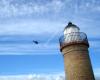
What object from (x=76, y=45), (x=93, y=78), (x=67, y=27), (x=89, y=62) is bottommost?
(x=93, y=78)

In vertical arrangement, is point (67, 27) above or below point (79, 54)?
above

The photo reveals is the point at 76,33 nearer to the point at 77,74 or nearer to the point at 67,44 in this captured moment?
the point at 67,44

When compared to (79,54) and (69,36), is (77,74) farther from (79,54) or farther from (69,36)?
(69,36)

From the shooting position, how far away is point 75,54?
27047mm

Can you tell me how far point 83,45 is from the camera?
27.4 m

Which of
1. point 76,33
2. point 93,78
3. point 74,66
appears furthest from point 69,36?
point 93,78

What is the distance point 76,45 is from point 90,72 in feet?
10.8

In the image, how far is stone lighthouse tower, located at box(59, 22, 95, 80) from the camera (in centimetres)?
2641

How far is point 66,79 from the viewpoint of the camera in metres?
27.3

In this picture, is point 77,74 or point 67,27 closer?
point 77,74

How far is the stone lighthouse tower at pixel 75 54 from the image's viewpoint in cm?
2641

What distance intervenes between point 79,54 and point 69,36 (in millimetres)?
2295

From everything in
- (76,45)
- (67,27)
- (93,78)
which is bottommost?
(93,78)

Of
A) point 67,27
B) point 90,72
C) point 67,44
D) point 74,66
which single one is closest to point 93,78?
point 90,72
